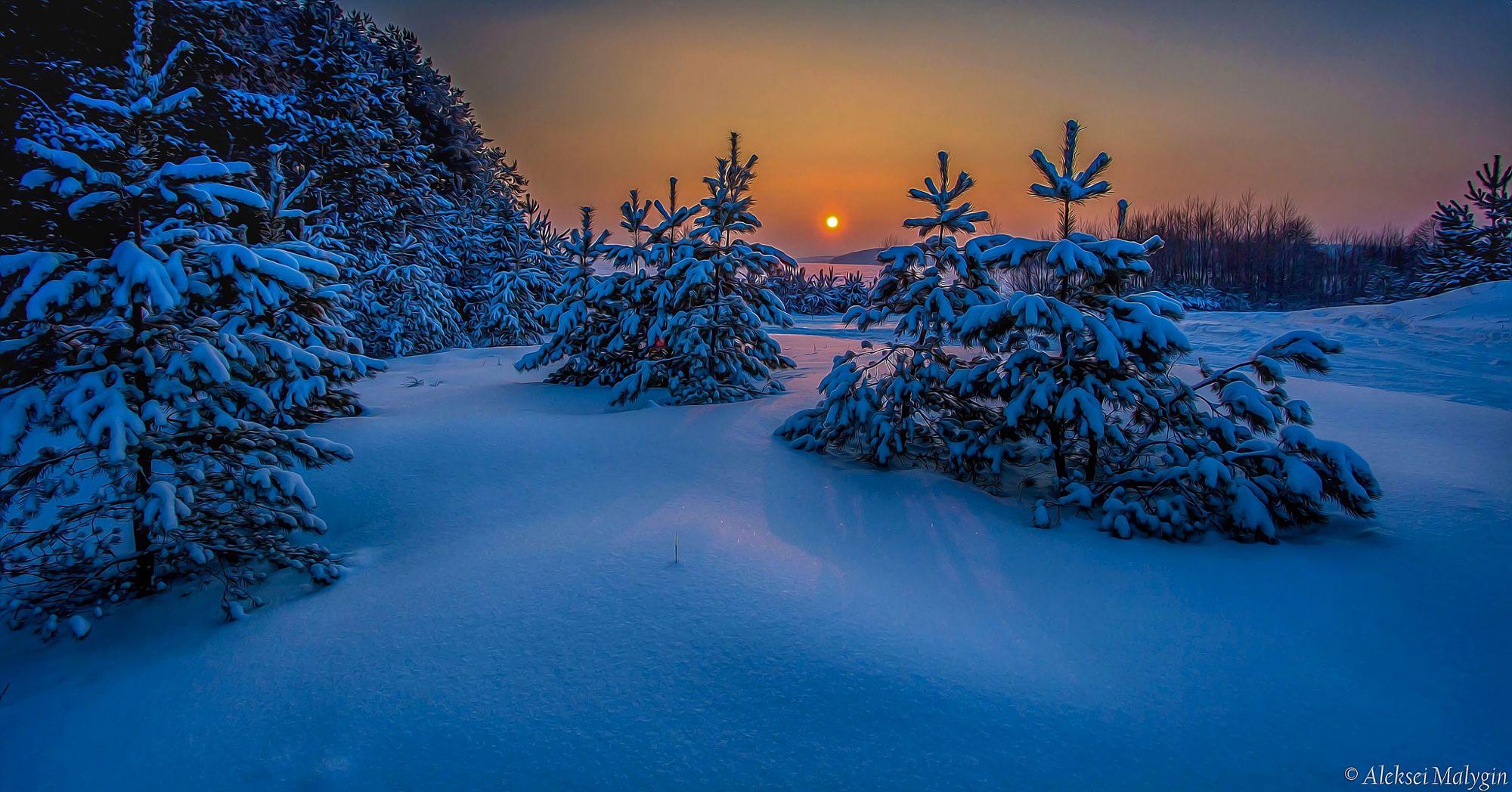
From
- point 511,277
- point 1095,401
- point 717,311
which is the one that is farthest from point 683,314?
point 511,277

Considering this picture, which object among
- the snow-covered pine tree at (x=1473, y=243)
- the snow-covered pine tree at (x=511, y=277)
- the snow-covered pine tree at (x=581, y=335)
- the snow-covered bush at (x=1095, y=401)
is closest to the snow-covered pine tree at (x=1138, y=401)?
the snow-covered bush at (x=1095, y=401)

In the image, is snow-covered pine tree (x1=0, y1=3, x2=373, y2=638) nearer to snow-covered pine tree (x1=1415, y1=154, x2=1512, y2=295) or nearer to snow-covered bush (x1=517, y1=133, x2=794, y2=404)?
snow-covered bush (x1=517, y1=133, x2=794, y2=404)

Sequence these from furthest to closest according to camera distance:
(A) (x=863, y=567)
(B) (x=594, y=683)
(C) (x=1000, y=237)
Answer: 1. (C) (x=1000, y=237)
2. (A) (x=863, y=567)
3. (B) (x=594, y=683)

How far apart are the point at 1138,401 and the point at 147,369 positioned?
6.45 meters

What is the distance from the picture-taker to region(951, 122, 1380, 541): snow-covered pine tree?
4.21 meters

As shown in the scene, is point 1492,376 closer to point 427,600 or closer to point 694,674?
point 694,674

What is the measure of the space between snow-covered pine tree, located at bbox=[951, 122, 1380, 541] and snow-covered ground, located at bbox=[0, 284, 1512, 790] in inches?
10.8

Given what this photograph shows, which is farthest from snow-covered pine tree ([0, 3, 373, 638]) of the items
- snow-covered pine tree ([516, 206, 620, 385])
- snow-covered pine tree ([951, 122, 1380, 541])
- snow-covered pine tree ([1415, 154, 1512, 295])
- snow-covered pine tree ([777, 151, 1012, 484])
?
snow-covered pine tree ([1415, 154, 1512, 295])

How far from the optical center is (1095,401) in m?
4.54

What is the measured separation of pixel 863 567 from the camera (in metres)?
3.94

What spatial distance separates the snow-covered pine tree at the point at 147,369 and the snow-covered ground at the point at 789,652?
0.35 metres

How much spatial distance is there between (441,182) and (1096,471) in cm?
2397

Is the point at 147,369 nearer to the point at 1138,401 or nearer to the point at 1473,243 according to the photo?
the point at 1138,401

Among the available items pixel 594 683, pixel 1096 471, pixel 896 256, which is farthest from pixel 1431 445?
pixel 594 683
